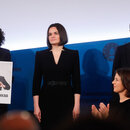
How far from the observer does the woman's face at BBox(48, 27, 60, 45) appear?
1.72 metres

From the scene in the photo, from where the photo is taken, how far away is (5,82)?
1.66 meters

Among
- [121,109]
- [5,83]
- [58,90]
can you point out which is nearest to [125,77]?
[121,109]

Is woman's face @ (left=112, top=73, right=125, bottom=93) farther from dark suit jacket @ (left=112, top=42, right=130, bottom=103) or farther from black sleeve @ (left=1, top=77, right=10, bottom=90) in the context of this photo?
black sleeve @ (left=1, top=77, right=10, bottom=90)

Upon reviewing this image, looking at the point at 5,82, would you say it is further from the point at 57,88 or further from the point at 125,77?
the point at 125,77

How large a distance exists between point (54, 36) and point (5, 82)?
481mm

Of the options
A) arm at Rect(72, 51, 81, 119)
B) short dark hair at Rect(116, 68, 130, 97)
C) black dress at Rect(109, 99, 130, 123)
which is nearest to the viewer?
black dress at Rect(109, 99, 130, 123)

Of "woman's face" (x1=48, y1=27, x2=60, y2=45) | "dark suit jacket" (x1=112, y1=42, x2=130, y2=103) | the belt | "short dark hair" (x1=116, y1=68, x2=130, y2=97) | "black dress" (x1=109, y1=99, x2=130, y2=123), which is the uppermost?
"woman's face" (x1=48, y1=27, x2=60, y2=45)

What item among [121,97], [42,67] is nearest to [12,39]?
[42,67]

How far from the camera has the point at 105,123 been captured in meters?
0.28

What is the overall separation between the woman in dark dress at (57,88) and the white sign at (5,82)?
19 centimetres

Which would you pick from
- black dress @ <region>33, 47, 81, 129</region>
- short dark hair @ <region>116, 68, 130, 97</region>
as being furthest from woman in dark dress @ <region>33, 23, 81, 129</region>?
short dark hair @ <region>116, 68, 130, 97</region>

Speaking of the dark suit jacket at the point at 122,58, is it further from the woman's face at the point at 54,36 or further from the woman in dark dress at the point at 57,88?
the woman's face at the point at 54,36

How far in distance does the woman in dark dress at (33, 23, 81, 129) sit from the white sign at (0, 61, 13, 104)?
0.62ft

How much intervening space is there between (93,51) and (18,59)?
0.79 m
